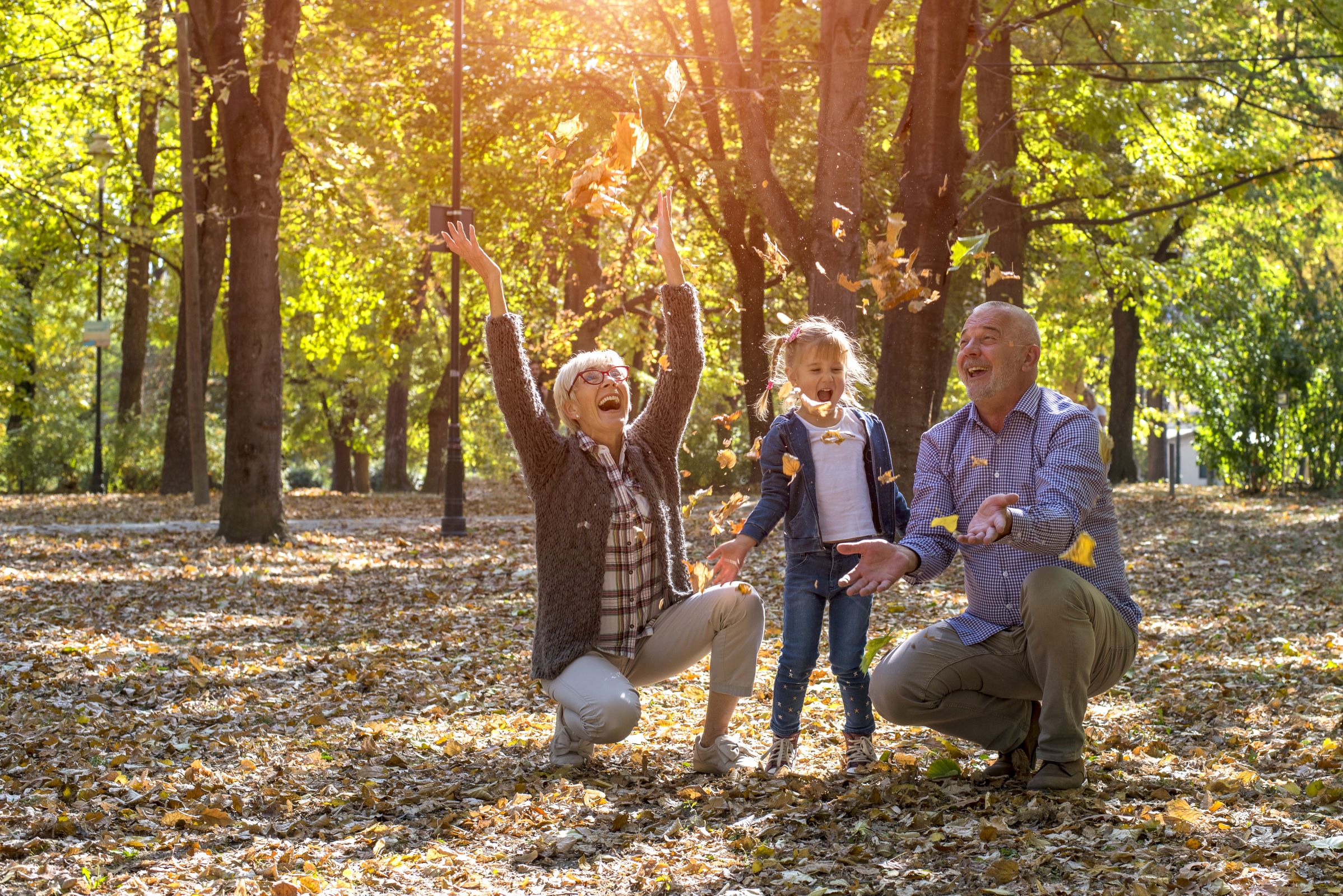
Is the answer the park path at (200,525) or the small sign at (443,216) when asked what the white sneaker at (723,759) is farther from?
the park path at (200,525)

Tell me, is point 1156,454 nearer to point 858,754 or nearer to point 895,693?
point 858,754

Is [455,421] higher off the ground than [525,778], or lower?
higher

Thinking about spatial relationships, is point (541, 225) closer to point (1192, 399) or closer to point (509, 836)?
point (1192, 399)

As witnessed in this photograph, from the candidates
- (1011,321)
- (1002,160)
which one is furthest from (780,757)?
(1002,160)

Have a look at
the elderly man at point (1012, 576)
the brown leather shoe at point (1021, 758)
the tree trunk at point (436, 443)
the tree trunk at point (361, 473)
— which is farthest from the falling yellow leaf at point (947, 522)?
the tree trunk at point (361, 473)

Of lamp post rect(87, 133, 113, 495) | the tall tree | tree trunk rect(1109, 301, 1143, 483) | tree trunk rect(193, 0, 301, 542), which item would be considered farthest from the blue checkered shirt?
tree trunk rect(1109, 301, 1143, 483)

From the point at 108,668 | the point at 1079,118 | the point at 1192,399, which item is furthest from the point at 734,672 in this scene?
the point at 1192,399

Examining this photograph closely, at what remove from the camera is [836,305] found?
1209 cm

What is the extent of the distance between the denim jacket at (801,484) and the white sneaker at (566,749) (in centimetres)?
116

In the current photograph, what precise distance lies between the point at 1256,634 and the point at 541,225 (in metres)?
13.4

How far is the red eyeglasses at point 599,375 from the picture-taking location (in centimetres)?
527

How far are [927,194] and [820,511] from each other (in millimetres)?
7465

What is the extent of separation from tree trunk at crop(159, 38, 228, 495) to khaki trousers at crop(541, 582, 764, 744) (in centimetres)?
1290

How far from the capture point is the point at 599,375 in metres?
5.29
